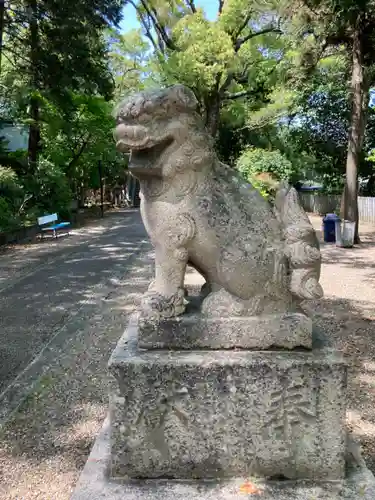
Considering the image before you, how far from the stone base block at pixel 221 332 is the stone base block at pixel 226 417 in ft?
0.28

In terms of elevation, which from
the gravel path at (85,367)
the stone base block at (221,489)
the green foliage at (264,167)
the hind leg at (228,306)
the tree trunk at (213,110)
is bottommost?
the gravel path at (85,367)

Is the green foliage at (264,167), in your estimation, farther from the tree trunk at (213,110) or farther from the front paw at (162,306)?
the front paw at (162,306)

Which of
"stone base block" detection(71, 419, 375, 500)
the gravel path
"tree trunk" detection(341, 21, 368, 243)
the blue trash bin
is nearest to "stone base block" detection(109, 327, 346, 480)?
"stone base block" detection(71, 419, 375, 500)

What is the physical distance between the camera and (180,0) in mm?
19484

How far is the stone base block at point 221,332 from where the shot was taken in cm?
224

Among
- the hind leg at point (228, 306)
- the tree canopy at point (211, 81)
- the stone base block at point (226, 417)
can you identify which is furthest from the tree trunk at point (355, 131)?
the stone base block at point (226, 417)

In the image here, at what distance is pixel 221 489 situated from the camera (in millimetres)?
2111

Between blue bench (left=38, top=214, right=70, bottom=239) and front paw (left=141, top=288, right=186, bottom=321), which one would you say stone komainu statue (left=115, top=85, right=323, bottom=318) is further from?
blue bench (left=38, top=214, right=70, bottom=239)

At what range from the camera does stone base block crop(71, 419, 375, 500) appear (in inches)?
81.1

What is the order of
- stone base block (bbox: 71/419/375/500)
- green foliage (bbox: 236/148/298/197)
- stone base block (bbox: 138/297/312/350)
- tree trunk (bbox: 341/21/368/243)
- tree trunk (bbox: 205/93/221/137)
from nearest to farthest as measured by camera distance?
stone base block (bbox: 71/419/375/500) < stone base block (bbox: 138/297/312/350) < tree trunk (bbox: 341/21/368/243) < tree trunk (bbox: 205/93/221/137) < green foliage (bbox: 236/148/298/197)

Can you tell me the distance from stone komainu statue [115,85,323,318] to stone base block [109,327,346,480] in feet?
0.90

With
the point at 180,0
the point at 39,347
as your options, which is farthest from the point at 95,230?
the point at 39,347

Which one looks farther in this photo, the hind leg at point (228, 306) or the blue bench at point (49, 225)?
the blue bench at point (49, 225)

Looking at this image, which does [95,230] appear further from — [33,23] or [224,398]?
[224,398]
